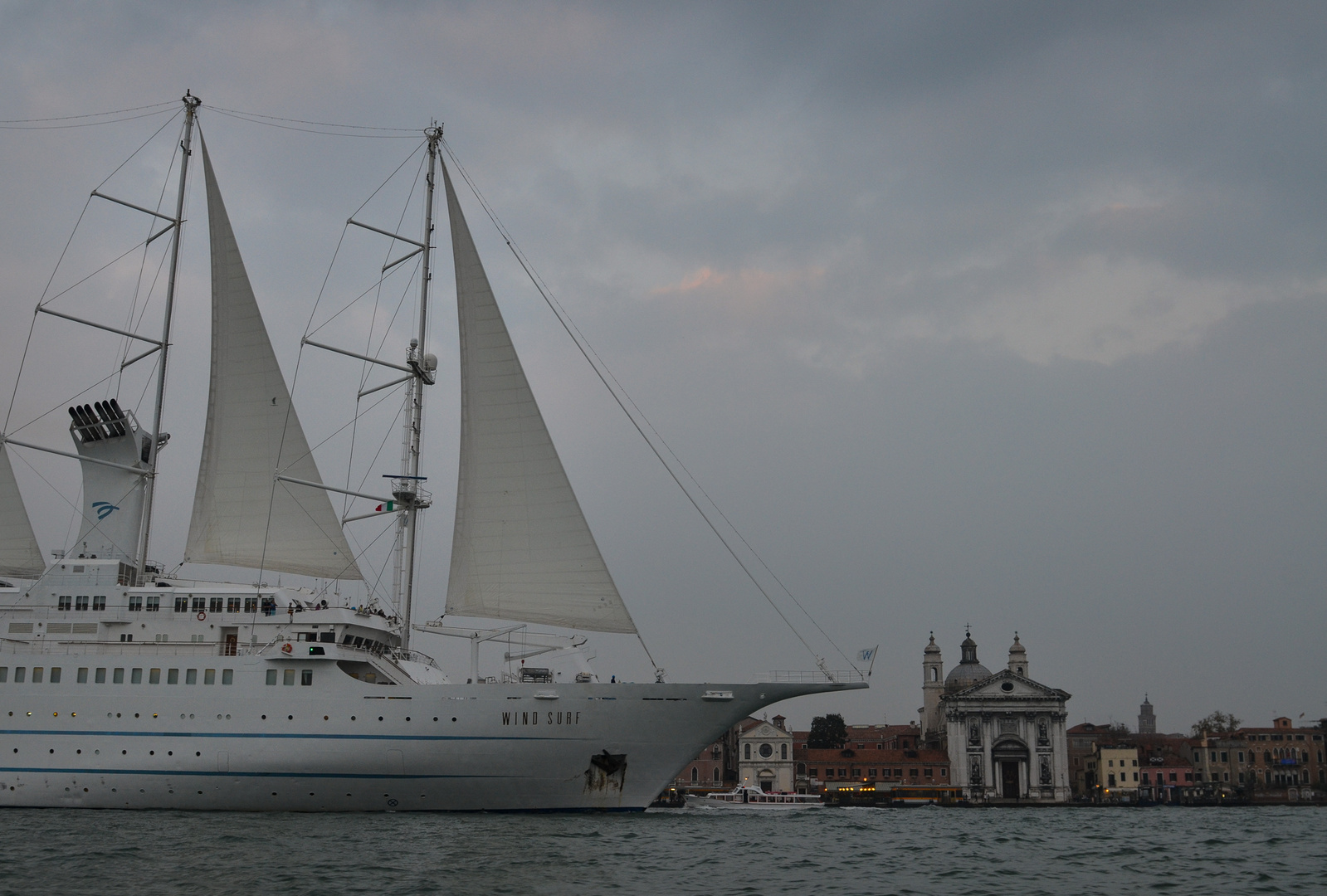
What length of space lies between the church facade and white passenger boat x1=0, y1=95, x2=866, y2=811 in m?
67.3

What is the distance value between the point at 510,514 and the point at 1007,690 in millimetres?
73751

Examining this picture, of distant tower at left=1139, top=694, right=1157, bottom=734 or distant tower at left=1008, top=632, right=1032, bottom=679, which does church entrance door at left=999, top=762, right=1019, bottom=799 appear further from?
distant tower at left=1139, top=694, right=1157, bottom=734

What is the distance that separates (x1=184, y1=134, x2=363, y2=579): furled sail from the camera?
100 ft

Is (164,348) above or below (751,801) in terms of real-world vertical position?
above

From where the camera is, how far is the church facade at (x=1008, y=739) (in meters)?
91.0

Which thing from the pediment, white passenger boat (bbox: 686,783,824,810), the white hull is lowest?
white passenger boat (bbox: 686,783,824,810)

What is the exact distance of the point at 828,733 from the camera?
352 feet

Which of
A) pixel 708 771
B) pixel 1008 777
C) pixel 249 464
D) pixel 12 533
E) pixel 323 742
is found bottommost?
pixel 1008 777

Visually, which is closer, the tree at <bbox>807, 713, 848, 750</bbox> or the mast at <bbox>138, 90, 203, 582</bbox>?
the mast at <bbox>138, 90, 203, 582</bbox>

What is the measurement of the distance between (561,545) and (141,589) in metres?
10.8

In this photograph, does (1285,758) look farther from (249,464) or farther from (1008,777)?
(249,464)

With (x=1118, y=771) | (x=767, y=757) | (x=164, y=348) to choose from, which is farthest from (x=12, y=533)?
(x=1118, y=771)

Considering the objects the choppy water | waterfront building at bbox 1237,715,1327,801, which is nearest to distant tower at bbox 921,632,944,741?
waterfront building at bbox 1237,715,1327,801

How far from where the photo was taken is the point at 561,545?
93.5 ft
